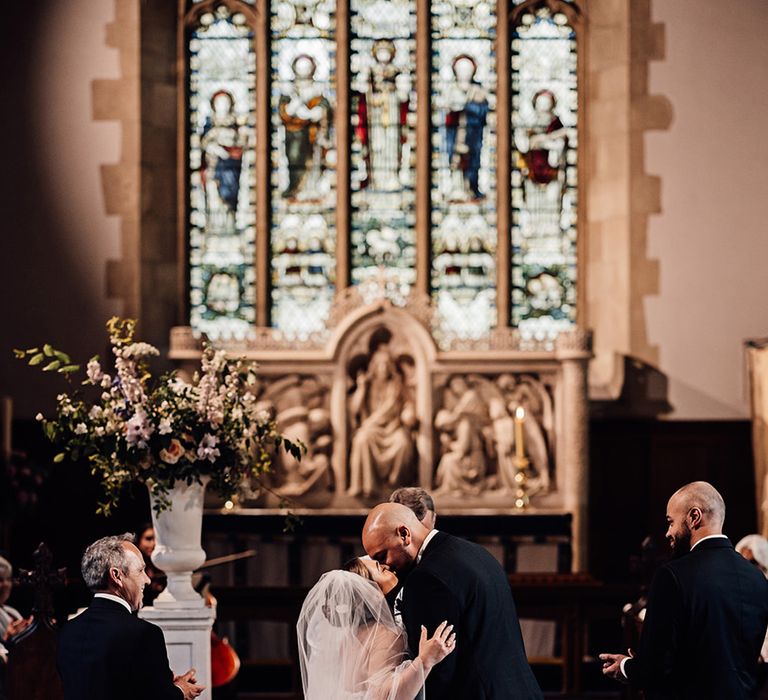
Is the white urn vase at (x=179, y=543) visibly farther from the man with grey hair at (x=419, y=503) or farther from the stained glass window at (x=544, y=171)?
the stained glass window at (x=544, y=171)

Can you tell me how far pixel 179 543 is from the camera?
17.0 ft

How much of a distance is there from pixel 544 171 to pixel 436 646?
7359 mm

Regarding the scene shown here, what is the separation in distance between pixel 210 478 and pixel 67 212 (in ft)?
16.4

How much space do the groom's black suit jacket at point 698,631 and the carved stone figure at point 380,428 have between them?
5094 millimetres

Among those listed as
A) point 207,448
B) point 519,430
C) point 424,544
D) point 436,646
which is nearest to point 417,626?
point 436,646

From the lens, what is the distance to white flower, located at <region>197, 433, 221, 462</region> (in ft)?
16.7

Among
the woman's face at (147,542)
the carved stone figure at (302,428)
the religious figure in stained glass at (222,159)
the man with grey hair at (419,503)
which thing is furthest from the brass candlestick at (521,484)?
the man with grey hair at (419,503)

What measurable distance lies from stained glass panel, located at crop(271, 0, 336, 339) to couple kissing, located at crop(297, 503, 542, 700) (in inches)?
264

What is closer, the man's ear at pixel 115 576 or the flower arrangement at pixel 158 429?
the man's ear at pixel 115 576

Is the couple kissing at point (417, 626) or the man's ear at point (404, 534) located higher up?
the man's ear at point (404, 534)

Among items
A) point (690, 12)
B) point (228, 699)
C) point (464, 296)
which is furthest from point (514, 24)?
point (228, 699)

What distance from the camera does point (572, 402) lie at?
892cm

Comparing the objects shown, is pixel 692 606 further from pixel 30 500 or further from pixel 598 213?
pixel 598 213

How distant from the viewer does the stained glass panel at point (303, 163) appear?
1038 centimetres
